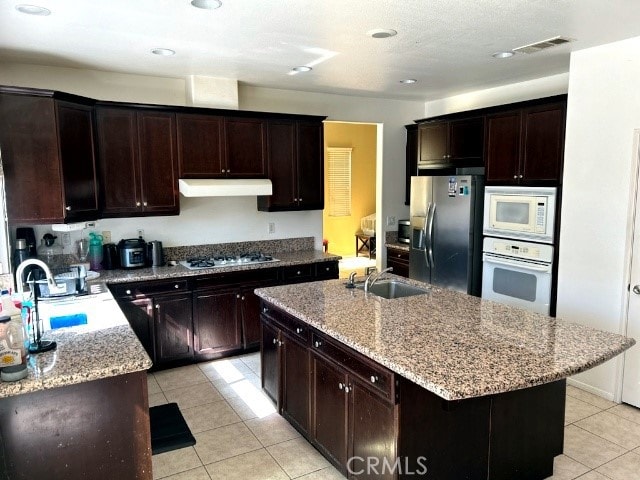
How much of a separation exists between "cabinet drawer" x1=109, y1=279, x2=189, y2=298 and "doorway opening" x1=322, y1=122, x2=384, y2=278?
4.77 metres

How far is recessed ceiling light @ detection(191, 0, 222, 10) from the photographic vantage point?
8.25 feet

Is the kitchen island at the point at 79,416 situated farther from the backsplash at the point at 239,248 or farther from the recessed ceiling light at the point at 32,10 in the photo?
the backsplash at the point at 239,248

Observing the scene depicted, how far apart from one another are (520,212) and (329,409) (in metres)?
2.70

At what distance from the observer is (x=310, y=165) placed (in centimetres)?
497

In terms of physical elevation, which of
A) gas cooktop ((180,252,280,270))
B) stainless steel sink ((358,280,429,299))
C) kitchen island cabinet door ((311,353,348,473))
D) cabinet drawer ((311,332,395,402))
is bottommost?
kitchen island cabinet door ((311,353,348,473))

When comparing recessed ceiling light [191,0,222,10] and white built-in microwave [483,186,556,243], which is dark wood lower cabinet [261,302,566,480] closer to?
recessed ceiling light [191,0,222,10]

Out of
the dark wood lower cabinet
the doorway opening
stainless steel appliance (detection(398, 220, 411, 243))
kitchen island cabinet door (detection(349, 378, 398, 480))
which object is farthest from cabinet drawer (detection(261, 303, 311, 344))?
the doorway opening

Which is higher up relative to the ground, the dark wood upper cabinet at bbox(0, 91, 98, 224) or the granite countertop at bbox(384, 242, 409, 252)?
the dark wood upper cabinet at bbox(0, 91, 98, 224)

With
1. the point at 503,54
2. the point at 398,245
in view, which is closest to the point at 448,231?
the point at 398,245

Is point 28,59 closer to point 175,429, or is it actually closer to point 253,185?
point 253,185

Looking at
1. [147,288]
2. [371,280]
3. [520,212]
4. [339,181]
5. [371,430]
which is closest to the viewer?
[371,430]

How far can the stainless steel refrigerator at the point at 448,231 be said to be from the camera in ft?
15.6

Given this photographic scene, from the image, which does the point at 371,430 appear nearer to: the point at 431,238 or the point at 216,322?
the point at 216,322

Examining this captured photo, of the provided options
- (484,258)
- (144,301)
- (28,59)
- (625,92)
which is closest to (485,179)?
(484,258)
